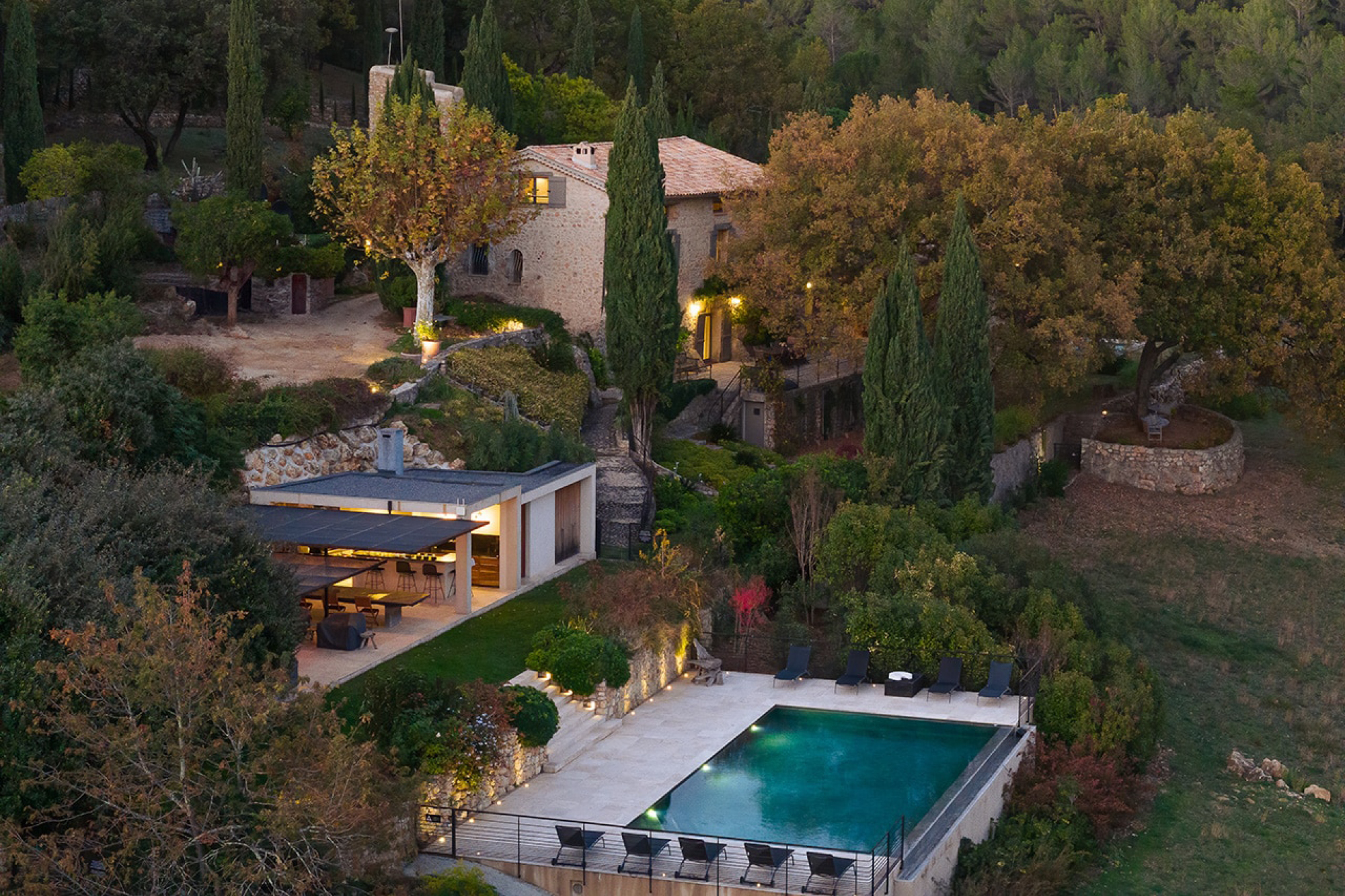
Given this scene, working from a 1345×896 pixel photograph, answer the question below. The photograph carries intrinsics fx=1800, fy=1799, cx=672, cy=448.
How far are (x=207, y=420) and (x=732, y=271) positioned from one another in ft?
58.5

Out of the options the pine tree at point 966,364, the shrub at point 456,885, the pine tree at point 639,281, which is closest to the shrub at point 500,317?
the pine tree at point 639,281

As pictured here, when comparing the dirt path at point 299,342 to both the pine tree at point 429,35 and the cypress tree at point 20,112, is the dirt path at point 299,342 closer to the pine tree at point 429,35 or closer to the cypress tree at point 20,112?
the cypress tree at point 20,112

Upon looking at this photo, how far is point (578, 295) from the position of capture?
4397 centimetres

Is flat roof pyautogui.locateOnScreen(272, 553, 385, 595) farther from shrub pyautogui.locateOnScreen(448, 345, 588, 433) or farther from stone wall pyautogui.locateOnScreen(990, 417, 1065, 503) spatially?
stone wall pyautogui.locateOnScreen(990, 417, 1065, 503)

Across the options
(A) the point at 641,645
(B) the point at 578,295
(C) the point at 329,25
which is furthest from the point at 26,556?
(C) the point at 329,25

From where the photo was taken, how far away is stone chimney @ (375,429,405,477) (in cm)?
3069

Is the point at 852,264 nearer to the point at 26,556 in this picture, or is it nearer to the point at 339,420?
the point at 339,420

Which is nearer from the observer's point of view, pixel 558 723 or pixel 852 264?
pixel 558 723

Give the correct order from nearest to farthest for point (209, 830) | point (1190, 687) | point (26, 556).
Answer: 1. point (209, 830)
2. point (26, 556)
3. point (1190, 687)

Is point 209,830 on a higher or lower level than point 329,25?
lower

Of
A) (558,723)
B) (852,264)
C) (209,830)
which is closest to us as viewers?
(209,830)

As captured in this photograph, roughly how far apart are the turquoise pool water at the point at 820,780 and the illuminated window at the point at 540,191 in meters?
21.0

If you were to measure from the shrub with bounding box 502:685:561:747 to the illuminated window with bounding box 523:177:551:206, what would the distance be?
76.1ft

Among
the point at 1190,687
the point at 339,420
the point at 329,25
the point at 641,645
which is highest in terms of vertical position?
the point at 329,25
